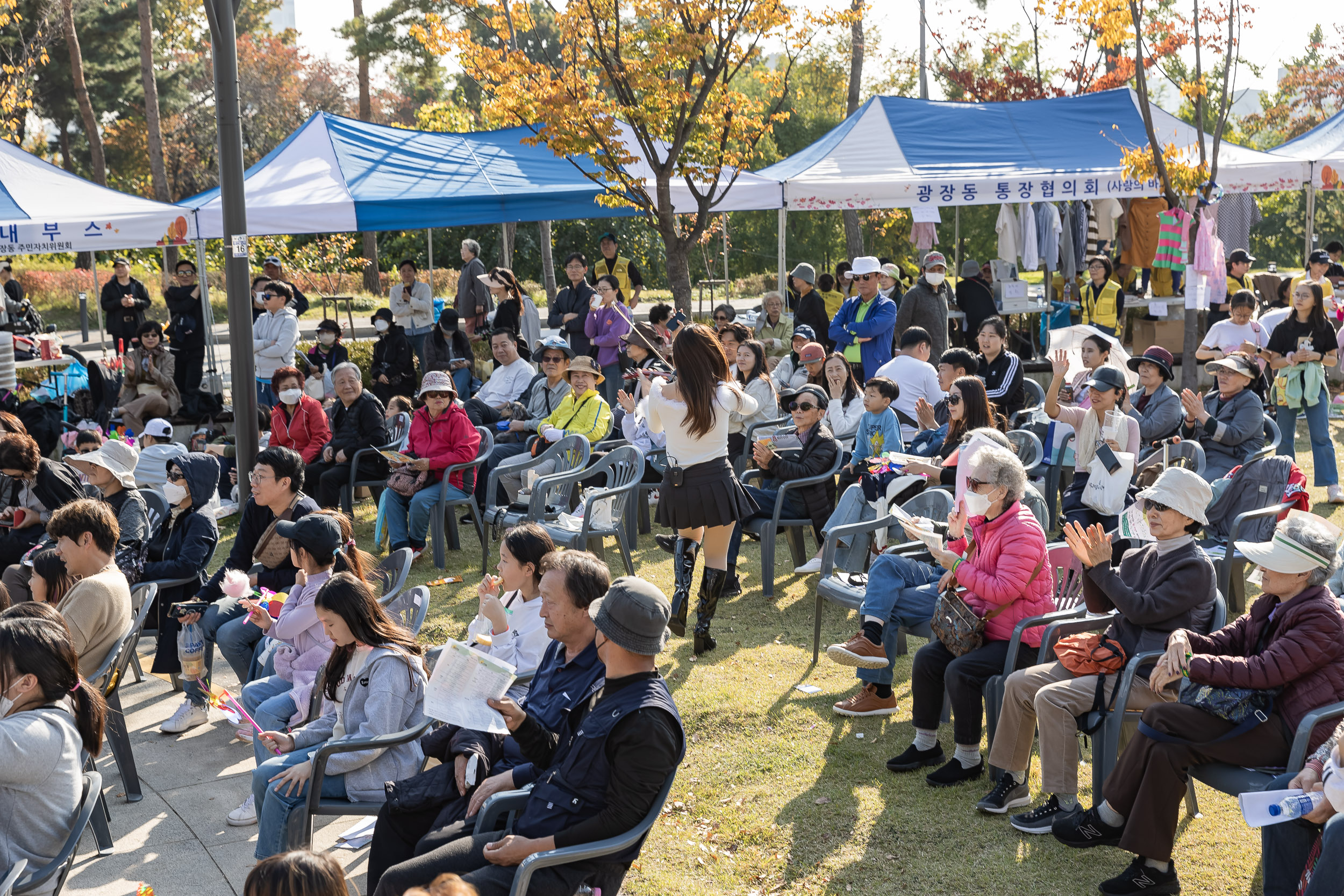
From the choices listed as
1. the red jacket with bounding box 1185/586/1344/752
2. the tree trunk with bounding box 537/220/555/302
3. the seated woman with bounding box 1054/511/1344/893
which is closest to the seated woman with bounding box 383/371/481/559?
the seated woman with bounding box 1054/511/1344/893

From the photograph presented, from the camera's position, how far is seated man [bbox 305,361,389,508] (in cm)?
910

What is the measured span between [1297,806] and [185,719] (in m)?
4.90

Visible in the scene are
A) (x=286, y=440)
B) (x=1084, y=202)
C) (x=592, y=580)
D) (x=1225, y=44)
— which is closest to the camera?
(x=592, y=580)

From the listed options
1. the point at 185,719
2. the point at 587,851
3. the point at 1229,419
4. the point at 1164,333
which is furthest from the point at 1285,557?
the point at 1164,333

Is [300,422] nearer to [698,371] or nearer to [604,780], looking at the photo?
[698,371]

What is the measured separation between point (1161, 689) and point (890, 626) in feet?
4.84

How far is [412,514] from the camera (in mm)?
8422

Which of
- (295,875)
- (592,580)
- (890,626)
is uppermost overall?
(592,580)

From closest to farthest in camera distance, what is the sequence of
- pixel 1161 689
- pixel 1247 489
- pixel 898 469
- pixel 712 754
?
pixel 1161 689 < pixel 712 754 < pixel 1247 489 < pixel 898 469

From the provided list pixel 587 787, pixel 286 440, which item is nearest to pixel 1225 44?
pixel 286 440

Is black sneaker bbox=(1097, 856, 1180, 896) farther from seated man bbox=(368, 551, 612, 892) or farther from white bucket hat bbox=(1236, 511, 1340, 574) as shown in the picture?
seated man bbox=(368, 551, 612, 892)

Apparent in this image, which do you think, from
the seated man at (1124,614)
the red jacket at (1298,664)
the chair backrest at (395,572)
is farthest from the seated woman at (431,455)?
the red jacket at (1298,664)

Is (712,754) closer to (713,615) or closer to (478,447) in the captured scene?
(713,615)

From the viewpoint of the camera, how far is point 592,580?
3828 millimetres
